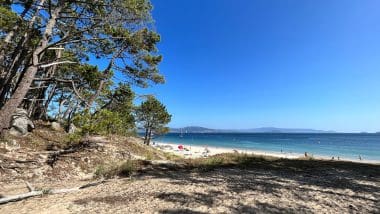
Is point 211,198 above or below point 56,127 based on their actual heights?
below

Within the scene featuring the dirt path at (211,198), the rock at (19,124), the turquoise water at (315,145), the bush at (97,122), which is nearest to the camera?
the dirt path at (211,198)

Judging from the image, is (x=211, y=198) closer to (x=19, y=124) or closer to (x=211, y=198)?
(x=211, y=198)

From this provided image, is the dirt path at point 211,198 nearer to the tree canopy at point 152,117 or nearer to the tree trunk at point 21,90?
the tree trunk at point 21,90

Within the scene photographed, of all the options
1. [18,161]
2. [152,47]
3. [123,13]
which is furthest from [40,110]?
[123,13]

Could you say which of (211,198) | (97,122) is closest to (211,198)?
(211,198)

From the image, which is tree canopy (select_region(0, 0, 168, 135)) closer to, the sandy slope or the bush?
the bush

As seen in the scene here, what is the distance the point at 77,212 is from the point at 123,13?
5795 millimetres

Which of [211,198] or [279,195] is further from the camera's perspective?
[279,195]

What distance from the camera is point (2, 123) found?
6.99m

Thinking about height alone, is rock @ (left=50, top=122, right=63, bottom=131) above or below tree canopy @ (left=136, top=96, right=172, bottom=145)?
below

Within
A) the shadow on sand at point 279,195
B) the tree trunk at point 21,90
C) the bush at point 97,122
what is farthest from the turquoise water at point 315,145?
the tree trunk at point 21,90

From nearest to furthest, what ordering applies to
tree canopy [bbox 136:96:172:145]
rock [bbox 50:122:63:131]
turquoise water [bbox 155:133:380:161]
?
1. rock [bbox 50:122:63:131]
2. tree canopy [bbox 136:96:172:145]
3. turquoise water [bbox 155:133:380:161]

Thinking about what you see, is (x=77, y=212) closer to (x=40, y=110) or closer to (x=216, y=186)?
(x=216, y=186)

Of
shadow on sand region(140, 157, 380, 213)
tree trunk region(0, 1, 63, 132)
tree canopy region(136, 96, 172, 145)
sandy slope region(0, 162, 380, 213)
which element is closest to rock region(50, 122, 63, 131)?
tree trunk region(0, 1, 63, 132)
